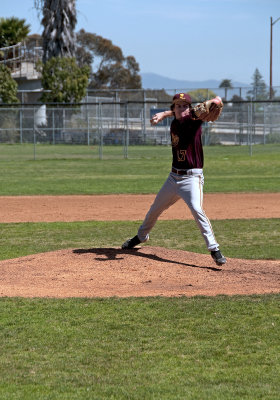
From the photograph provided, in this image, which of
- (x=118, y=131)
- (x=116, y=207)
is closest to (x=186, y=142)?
(x=116, y=207)

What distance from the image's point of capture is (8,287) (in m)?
7.78

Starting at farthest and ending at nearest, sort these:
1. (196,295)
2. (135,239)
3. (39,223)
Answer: (39,223)
(135,239)
(196,295)

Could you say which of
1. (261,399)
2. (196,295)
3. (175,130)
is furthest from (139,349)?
(175,130)

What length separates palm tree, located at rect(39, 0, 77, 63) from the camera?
5509cm

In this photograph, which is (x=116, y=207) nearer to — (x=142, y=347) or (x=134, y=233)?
(x=134, y=233)

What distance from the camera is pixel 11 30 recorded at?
64375mm

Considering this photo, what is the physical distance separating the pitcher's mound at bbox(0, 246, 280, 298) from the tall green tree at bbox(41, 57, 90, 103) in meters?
46.3

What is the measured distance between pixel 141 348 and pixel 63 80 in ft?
166

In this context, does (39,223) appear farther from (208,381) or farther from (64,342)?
(208,381)

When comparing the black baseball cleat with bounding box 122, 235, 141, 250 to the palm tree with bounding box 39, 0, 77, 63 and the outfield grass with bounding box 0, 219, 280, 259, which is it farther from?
the palm tree with bounding box 39, 0, 77, 63

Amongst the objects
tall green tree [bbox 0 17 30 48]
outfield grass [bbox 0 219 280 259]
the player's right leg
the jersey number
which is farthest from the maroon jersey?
tall green tree [bbox 0 17 30 48]

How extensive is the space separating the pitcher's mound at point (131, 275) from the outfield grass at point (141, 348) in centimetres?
39

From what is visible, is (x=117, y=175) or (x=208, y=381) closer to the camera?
(x=208, y=381)

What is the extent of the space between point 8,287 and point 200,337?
2.72 m
